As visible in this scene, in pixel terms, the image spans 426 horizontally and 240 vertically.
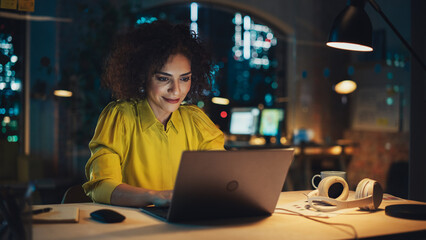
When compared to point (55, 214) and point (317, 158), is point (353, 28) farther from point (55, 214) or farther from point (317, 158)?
point (317, 158)

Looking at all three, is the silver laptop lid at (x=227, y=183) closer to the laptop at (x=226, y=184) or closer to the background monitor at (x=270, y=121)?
the laptop at (x=226, y=184)

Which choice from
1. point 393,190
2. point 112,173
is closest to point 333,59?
point 393,190

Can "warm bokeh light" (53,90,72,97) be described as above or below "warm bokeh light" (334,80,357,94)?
below

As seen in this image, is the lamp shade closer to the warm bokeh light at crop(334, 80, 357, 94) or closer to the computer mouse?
the computer mouse

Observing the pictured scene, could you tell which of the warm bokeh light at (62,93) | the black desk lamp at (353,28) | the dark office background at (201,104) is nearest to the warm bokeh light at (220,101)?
the dark office background at (201,104)

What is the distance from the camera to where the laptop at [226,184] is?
144 cm

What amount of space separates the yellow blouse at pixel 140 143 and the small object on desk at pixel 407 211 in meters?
0.88

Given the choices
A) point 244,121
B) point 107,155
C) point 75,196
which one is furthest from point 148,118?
point 244,121

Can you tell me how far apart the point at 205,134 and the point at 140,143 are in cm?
35

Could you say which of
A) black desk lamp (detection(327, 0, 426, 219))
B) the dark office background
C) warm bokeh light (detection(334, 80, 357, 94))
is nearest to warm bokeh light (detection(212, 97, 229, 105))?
the dark office background

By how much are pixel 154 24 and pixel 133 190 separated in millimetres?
921

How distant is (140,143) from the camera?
2.15 metres

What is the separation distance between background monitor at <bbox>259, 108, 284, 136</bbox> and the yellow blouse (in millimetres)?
4042

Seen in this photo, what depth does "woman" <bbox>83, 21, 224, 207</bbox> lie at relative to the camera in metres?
2.01
